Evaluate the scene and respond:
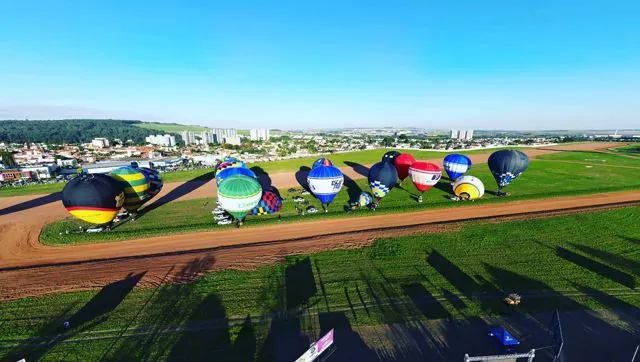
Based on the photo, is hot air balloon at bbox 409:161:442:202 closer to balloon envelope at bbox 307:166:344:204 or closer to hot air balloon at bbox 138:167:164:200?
balloon envelope at bbox 307:166:344:204

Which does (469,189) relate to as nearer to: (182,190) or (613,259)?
(613,259)

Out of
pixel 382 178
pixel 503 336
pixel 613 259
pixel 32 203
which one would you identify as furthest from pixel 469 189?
pixel 32 203

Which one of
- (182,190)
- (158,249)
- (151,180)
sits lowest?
(158,249)

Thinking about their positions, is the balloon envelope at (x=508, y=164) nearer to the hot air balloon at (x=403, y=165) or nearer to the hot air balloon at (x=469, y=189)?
the hot air balloon at (x=469, y=189)

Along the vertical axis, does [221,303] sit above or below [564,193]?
below

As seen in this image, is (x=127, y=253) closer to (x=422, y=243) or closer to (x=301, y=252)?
(x=301, y=252)

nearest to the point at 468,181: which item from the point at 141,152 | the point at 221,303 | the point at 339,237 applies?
the point at 339,237

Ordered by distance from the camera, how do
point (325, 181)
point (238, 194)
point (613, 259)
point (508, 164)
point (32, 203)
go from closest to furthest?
1. point (613, 259)
2. point (238, 194)
3. point (325, 181)
4. point (508, 164)
5. point (32, 203)
